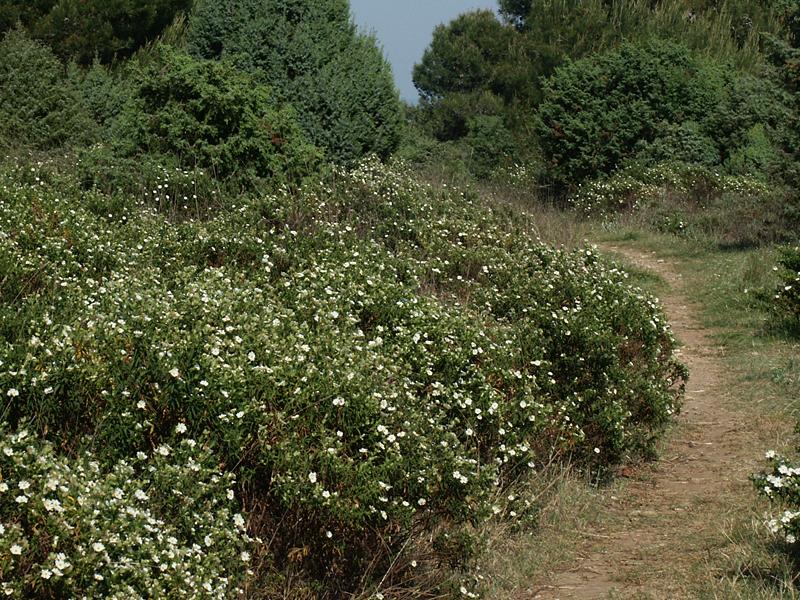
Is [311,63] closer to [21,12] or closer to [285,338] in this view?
[285,338]

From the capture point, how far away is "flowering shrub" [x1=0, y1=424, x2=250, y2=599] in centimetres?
338

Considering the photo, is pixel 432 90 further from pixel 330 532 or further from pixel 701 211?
pixel 330 532

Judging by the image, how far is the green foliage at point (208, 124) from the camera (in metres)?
11.2

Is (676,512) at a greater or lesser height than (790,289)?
lesser

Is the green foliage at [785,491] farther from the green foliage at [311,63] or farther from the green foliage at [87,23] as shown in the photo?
the green foliage at [87,23]

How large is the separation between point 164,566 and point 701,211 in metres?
14.8

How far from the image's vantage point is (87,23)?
2547cm

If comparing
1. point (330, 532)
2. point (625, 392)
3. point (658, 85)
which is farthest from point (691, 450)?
point (658, 85)

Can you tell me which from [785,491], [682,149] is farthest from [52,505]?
[682,149]

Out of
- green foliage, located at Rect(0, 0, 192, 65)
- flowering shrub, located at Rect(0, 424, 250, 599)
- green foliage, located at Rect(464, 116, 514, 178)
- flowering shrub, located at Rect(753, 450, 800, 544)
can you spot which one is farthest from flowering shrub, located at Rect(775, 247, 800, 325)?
green foliage, located at Rect(0, 0, 192, 65)

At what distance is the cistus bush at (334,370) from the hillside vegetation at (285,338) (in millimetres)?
17

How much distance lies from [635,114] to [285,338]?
17.2 metres

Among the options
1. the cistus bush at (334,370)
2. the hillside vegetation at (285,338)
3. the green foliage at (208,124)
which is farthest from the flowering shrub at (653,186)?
the cistus bush at (334,370)

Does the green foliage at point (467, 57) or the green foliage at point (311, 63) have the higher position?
the green foliage at point (467, 57)
